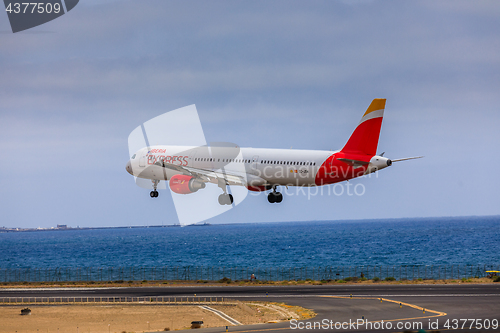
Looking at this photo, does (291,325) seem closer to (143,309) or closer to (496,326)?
(496,326)

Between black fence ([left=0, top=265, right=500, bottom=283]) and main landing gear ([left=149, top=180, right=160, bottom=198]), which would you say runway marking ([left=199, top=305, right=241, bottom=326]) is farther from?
black fence ([left=0, top=265, right=500, bottom=283])

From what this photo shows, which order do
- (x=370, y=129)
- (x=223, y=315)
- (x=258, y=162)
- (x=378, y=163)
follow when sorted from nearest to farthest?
(x=378, y=163), (x=370, y=129), (x=258, y=162), (x=223, y=315)

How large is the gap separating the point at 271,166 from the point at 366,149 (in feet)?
32.1

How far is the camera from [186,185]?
2381 inches

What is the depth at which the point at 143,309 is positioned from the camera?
7031cm

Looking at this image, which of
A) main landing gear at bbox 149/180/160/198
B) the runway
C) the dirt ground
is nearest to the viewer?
the runway

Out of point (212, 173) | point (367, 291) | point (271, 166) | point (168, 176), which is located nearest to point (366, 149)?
point (271, 166)

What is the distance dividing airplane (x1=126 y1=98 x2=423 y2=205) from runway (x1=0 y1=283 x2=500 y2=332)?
14051 millimetres

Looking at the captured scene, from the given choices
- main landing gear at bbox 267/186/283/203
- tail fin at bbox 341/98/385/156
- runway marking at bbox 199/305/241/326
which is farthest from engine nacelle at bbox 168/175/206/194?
tail fin at bbox 341/98/385/156

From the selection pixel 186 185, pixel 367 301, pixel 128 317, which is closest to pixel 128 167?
pixel 186 185

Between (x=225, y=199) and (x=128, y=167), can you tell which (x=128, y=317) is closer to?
(x=225, y=199)

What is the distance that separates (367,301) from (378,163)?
2371cm

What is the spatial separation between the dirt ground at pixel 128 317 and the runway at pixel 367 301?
4837mm

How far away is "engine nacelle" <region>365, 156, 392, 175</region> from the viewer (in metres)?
52.9
